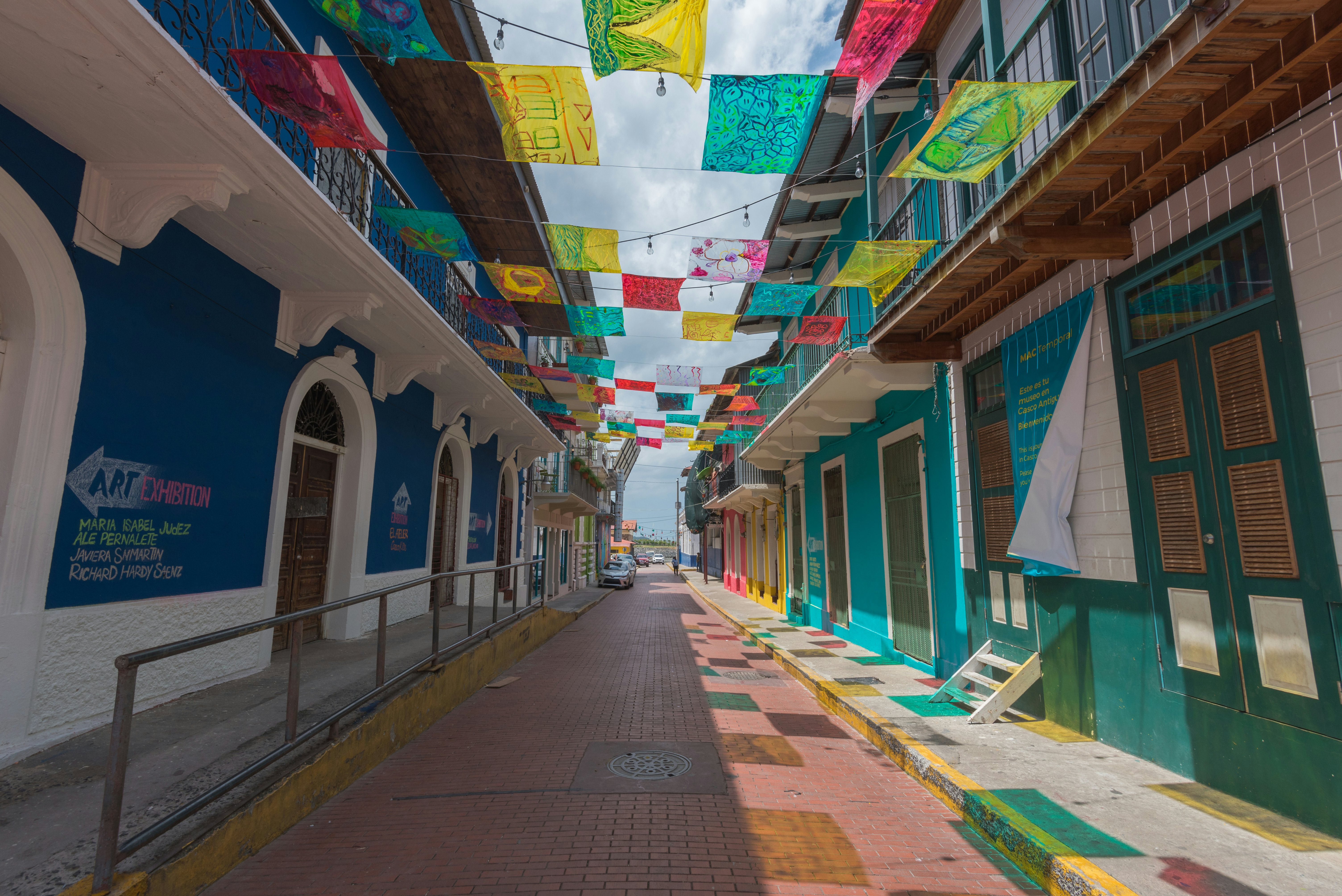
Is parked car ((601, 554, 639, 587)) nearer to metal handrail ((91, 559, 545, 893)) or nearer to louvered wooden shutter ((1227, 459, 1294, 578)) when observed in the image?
metal handrail ((91, 559, 545, 893))

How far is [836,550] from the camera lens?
40.1ft

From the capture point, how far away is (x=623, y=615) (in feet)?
55.9

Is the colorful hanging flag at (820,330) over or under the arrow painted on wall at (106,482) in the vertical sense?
over

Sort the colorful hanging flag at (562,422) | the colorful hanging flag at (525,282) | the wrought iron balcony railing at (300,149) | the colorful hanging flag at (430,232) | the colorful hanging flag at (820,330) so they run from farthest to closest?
the colorful hanging flag at (562,422)
the colorful hanging flag at (820,330)
the colorful hanging flag at (525,282)
the colorful hanging flag at (430,232)
the wrought iron balcony railing at (300,149)

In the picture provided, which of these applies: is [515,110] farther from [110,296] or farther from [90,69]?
[110,296]

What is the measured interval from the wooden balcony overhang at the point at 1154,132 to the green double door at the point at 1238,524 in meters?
1.04

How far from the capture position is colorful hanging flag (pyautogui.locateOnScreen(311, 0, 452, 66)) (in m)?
4.19

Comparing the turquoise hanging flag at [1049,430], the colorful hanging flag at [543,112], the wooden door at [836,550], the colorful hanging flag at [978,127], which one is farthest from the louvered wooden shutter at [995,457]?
the wooden door at [836,550]

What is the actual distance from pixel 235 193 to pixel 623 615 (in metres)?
14.2

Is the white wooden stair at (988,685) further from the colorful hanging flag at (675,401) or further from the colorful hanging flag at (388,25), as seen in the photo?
the colorful hanging flag at (675,401)

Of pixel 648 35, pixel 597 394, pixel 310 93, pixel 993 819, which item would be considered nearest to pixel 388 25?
pixel 310 93

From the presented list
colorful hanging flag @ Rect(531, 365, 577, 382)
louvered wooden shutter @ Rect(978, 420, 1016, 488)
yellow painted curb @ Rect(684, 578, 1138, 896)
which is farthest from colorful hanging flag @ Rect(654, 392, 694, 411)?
yellow painted curb @ Rect(684, 578, 1138, 896)

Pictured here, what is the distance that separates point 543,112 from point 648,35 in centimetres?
112

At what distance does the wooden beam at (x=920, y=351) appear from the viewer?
728 centimetres
